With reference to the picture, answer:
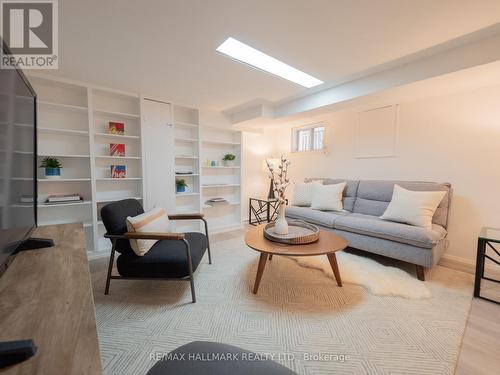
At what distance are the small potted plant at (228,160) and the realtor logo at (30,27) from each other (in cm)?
250

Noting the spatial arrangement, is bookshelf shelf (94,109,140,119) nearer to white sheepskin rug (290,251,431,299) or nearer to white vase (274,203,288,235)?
white vase (274,203,288,235)

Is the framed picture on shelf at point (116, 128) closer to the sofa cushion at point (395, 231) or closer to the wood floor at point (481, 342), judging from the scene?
the sofa cushion at point (395, 231)

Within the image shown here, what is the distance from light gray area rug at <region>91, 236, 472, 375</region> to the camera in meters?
1.27

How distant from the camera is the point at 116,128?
290cm

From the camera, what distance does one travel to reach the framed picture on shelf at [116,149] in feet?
9.55

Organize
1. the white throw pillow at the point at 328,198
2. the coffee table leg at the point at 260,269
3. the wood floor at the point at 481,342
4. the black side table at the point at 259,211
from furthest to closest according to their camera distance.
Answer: the black side table at the point at 259,211 < the white throw pillow at the point at 328,198 < the coffee table leg at the point at 260,269 < the wood floor at the point at 481,342

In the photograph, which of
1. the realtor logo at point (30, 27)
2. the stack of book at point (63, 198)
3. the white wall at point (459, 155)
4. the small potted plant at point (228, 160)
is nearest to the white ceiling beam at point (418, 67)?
the white wall at point (459, 155)

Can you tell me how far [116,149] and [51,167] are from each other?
71 centimetres

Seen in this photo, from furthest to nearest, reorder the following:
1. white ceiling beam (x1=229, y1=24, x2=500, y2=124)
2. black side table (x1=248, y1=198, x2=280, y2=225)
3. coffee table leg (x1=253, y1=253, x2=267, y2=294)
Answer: black side table (x1=248, y1=198, x2=280, y2=225) → coffee table leg (x1=253, y1=253, x2=267, y2=294) → white ceiling beam (x1=229, y1=24, x2=500, y2=124)

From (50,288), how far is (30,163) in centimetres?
75

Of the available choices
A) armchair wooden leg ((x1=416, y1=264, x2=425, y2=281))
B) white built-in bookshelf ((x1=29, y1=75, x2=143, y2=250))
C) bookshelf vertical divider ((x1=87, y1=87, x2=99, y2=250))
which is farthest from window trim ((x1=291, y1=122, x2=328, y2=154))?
bookshelf vertical divider ((x1=87, y1=87, x2=99, y2=250))

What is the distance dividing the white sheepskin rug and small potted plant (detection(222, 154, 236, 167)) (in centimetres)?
217

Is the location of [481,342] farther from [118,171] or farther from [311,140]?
[118,171]

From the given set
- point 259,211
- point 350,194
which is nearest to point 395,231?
point 350,194
